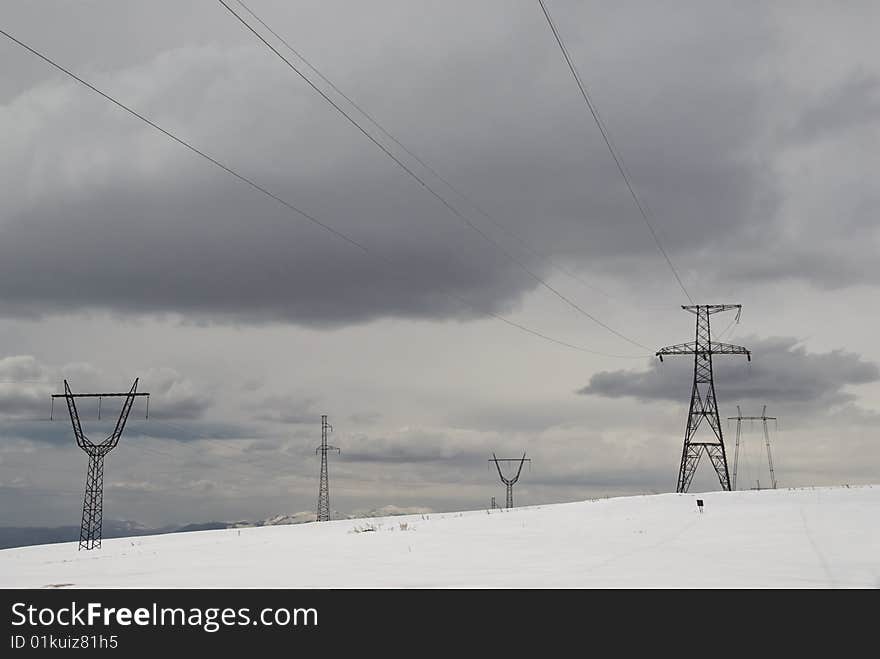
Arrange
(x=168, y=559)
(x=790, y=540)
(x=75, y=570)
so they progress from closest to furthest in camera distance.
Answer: (x=75, y=570) < (x=168, y=559) < (x=790, y=540)

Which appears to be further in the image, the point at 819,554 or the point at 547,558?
the point at 819,554

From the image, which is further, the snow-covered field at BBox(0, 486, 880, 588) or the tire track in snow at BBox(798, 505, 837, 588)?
the tire track in snow at BBox(798, 505, 837, 588)

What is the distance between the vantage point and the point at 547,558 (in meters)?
20.7

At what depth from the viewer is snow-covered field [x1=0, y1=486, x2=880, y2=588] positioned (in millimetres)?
16047

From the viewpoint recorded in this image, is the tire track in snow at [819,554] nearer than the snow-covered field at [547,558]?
No

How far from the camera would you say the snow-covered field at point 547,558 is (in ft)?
52.6

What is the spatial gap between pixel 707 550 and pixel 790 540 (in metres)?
4.23

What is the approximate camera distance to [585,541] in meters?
26.8

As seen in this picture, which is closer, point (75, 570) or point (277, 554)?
point (75, 570)

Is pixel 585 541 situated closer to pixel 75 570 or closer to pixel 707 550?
pixel 707 550
